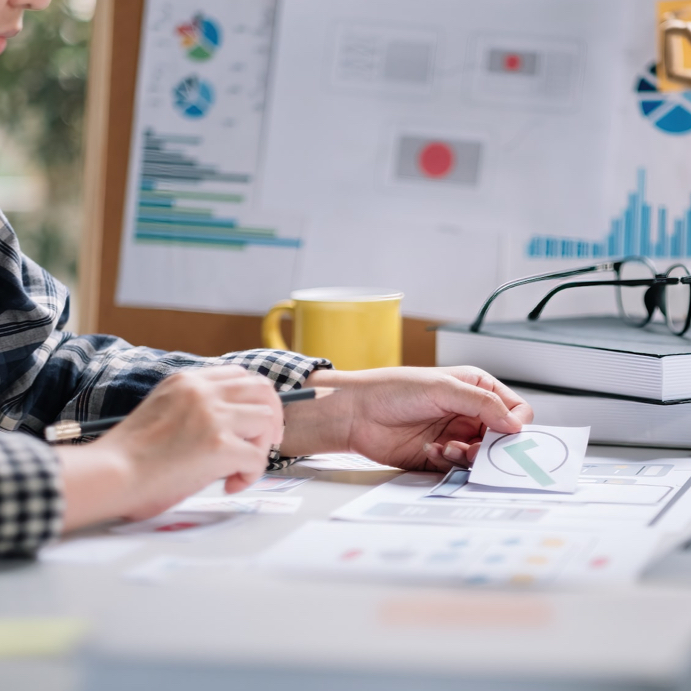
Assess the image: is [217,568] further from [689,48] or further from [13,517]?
[689,48]

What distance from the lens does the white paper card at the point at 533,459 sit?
552mm

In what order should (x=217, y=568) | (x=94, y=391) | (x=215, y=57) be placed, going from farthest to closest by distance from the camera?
(x=215, y=57) → (x=94, y=391) → (x=217, y=568)

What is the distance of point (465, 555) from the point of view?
412mm

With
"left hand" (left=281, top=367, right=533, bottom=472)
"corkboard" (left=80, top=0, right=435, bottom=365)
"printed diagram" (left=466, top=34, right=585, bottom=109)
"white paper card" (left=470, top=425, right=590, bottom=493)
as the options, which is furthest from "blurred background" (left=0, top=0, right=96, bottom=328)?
"white paper card" (left=470, top=425, right=590, bottom=493)

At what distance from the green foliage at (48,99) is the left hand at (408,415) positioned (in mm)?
2599

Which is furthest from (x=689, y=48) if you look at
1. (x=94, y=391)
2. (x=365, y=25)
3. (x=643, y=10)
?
(x=94, y=391)

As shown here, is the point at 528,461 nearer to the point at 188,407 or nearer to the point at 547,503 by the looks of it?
the point at 547,503

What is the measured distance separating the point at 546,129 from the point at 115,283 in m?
0.55

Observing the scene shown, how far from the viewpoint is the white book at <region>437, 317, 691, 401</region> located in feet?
2.15

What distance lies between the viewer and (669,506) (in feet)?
1.65

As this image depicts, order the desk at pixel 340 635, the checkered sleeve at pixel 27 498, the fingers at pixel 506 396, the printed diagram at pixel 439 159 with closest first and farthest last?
the desk at pixel 340 635
the checkered sleeve at pixel 27 498
the fingers at pixel 506 396
the printed diagram at pixel 439 159

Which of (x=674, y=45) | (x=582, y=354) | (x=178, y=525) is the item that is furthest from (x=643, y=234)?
(x=178, y=525)

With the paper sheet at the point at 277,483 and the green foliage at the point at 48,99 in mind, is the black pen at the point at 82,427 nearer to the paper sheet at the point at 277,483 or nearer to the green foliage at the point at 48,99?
the paper sheet at the point at 277,483

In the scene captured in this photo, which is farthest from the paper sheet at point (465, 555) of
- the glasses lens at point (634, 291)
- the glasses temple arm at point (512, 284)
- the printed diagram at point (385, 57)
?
the printed diagram at point (385, 57)
